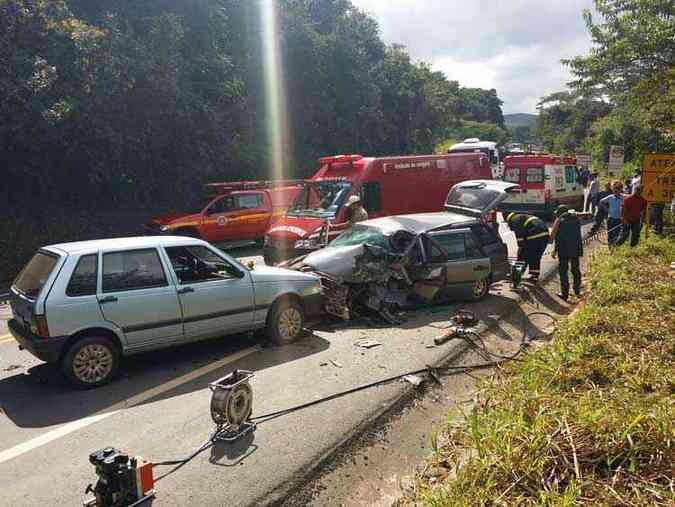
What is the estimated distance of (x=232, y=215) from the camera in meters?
15.8

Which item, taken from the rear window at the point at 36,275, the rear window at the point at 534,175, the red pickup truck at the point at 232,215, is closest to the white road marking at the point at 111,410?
the rear window at the point at 36,275

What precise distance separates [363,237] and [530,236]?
3772 mm

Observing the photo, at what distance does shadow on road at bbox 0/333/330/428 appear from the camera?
5312 mm

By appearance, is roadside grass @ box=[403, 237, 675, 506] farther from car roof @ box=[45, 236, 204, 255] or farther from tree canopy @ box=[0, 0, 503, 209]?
tree canopy @ box=[0, 0, 503, 209]

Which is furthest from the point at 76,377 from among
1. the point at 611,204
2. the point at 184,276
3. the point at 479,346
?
the point at 611,204

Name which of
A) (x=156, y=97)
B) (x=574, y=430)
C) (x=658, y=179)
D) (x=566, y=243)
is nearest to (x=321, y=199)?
(x=566, y=243)

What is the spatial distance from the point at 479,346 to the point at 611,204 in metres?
8.10

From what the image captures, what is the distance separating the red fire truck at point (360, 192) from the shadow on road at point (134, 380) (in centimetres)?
407

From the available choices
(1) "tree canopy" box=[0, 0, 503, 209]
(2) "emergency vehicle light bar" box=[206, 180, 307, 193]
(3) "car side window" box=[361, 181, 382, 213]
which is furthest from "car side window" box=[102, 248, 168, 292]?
(2) "emergency vehicle light bar" box=[206, 180, 307, 193]

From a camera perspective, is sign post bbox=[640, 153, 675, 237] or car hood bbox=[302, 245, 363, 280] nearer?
car hood bbox=[302, 245, 363, 280]

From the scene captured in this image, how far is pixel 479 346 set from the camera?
24.2 feet

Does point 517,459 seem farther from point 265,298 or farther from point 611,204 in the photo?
point 611,204

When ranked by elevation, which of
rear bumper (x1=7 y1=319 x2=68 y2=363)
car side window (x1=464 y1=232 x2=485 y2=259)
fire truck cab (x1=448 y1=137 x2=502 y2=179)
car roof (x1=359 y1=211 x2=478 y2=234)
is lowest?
rear bumper (x1=7 y1=319 x2=68 y2=363)

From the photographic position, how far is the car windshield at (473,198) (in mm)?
10961
